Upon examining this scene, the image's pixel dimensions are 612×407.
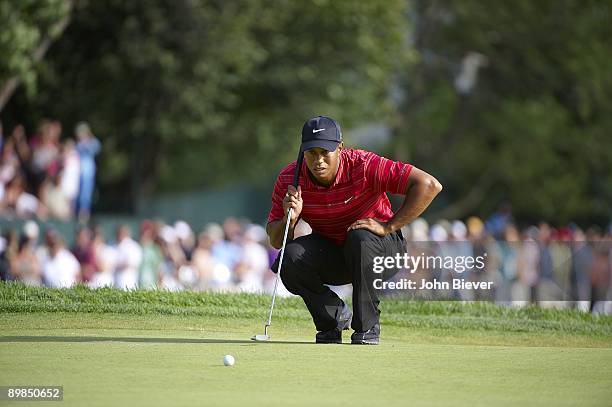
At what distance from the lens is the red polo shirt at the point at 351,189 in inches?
354

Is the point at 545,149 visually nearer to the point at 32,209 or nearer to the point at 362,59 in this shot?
the point at 362,59

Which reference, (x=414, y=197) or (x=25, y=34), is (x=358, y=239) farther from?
(x=25, y=34)

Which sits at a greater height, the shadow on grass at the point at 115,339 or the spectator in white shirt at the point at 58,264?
the spectator in white shirt at the point at 58,264

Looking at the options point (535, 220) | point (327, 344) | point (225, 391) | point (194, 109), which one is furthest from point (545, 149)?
point (225, 391)

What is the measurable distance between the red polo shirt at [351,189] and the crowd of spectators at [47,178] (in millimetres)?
11804

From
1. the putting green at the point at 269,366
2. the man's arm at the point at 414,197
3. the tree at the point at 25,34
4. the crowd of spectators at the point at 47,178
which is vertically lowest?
the putting green at the point at 269,366

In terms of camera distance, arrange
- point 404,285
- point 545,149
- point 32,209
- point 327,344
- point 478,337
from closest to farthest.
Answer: point 327,344
point 478,337
point 404,285
point 32,209
point 545,149

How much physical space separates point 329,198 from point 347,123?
23.0 meters

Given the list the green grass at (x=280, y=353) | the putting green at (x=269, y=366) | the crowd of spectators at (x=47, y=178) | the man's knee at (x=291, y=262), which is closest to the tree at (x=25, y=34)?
the crowd of spectators at (x=47, y=178)

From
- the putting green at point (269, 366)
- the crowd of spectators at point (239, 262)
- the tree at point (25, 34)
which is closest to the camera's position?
the putting green at point (269, 366)

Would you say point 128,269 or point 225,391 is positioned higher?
point 128,269

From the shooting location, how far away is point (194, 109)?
2927cm

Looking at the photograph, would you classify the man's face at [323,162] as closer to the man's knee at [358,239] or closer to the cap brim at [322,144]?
the cap brim at [322,144]

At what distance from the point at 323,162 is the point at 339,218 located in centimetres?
56
